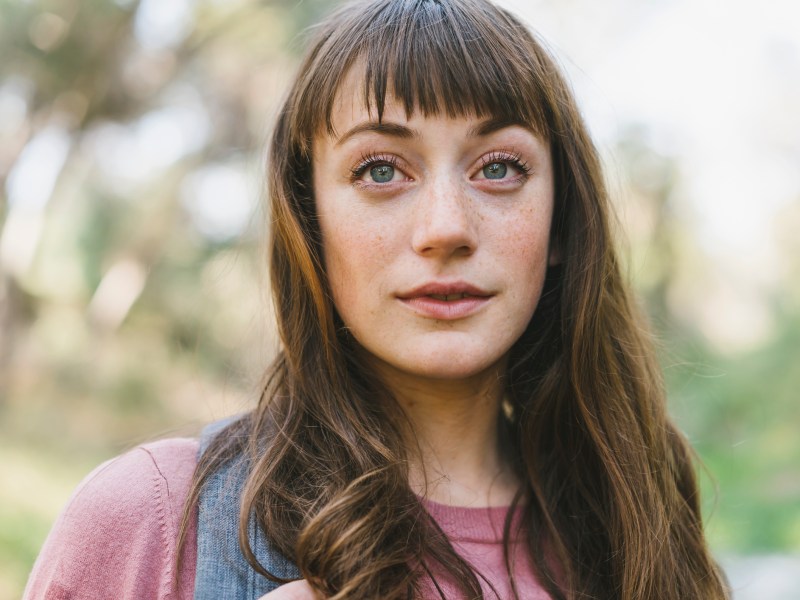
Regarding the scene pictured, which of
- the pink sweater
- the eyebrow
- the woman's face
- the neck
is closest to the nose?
the woman's face

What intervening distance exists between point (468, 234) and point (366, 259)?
0.21m

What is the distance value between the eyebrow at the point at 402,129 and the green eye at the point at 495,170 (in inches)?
2.7

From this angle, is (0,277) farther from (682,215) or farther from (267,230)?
(682,215)

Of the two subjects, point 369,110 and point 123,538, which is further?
point 369,110

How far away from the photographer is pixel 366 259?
5.50ft

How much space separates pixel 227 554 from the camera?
4.93 ft

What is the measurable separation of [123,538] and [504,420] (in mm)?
957

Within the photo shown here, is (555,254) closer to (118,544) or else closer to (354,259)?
(354,259)

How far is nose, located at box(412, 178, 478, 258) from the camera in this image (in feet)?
5.29

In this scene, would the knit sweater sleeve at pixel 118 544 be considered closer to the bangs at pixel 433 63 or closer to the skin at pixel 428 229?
the skin at pixel 428 229

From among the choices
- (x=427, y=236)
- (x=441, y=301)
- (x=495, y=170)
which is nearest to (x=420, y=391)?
(x=441, y=301)

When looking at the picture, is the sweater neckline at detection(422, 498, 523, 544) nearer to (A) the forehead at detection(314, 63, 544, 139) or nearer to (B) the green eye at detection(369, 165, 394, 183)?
(B) the green eye at detection(369, 165, 394, 183)

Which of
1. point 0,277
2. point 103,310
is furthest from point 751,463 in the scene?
point 0,277

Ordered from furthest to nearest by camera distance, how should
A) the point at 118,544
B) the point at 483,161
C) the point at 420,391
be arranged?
the point at 420,391, the point at 483,161, the point at 118,544
